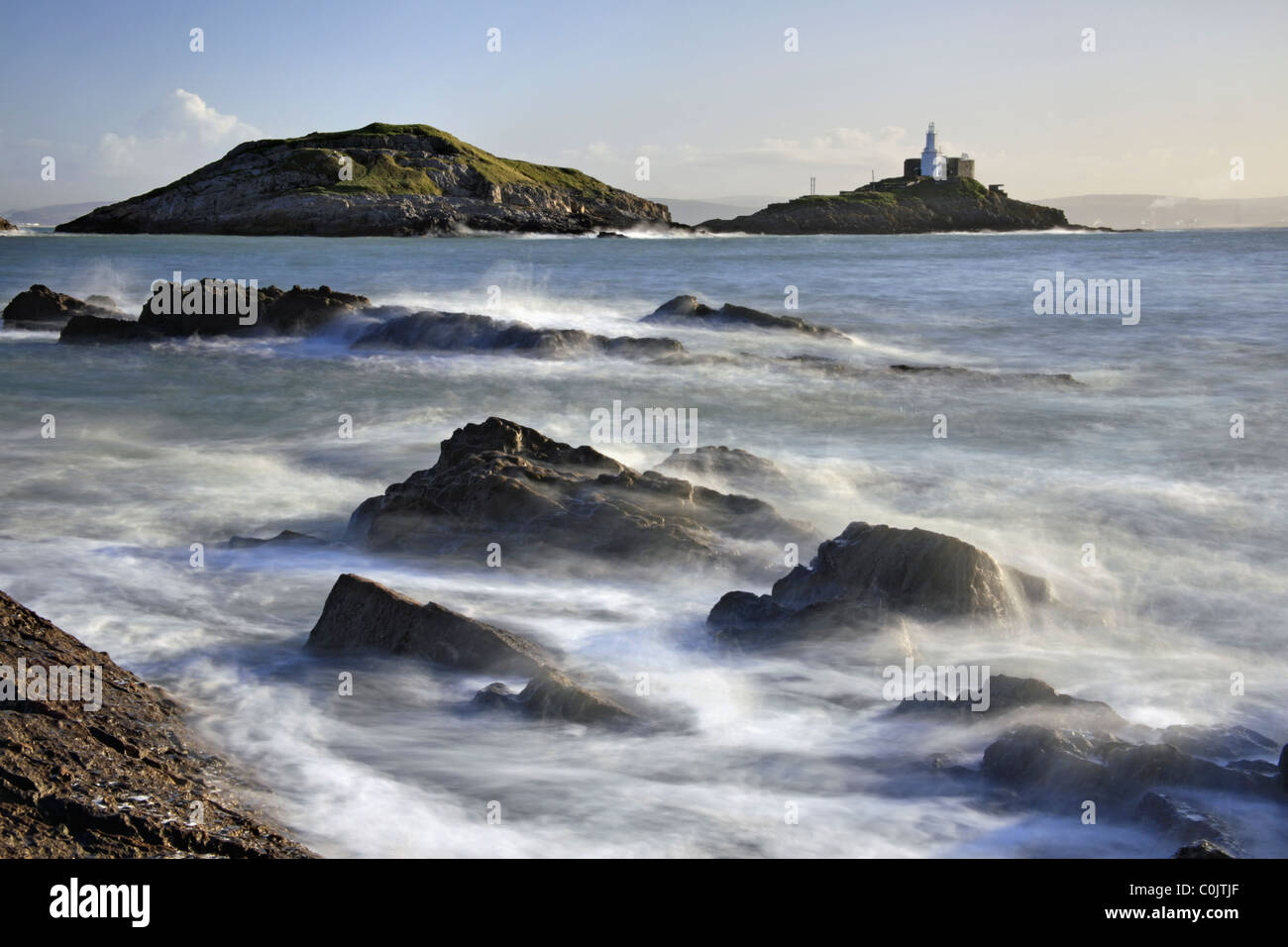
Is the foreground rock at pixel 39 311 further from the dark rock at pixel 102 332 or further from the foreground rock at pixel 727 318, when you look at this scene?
the foreground rock at pixel 727 318

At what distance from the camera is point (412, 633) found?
26.3 feet

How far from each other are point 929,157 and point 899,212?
17463mm

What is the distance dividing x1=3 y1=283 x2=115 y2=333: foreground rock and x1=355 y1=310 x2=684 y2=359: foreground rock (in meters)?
8.81

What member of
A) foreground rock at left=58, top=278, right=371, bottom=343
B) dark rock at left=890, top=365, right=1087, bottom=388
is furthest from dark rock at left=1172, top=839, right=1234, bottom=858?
foreground rock at left=58, top=278, right=371, bottom=343

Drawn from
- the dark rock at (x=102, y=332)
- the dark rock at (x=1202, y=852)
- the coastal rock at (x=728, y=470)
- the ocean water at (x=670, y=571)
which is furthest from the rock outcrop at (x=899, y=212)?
the dark rock at (x=1202, y=852)

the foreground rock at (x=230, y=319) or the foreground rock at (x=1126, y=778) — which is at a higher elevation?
the foreground rock at (x=230, y=319)

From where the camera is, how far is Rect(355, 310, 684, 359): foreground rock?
84.5 feet

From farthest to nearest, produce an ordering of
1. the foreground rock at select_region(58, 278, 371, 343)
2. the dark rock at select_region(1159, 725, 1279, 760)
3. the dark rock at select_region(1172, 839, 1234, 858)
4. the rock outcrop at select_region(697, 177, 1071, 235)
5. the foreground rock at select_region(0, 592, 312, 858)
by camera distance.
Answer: the rock outcrop at select_region(697, 177, 1071, 235) < the foreground rock at select_region(58, 278, 371, 343) < the dark rock at select_region(1159, 725, 1279, 760) < the dark rock at select_region(1172, 839, 1234, 858) < the foreground rock at select_region(0, 592, 312, 858)

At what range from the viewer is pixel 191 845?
16.5ft

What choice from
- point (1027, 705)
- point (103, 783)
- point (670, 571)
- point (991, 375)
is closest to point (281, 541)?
point (670, 571)

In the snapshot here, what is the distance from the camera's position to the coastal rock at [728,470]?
13.3 meters

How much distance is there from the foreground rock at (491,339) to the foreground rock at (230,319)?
74.4 inches

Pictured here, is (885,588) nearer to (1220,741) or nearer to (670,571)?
(670,571)

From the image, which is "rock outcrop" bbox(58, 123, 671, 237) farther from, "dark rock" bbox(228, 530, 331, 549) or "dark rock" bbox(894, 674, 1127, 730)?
"dark rock" bbox(894, 674, 1127, 730)
